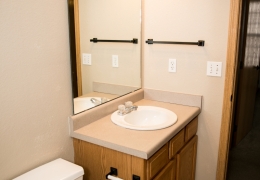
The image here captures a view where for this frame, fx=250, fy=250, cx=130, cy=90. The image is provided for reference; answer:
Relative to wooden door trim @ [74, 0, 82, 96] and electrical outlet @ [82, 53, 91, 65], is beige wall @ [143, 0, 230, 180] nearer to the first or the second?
electrical outlet @ [82, 53, 91, 65]

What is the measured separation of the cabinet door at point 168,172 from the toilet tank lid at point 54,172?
1.61 feet

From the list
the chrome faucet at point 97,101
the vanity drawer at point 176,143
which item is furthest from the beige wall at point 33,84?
the vanity drawer at point 176,143

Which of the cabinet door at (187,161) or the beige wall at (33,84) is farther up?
the beige wall at (33,84)

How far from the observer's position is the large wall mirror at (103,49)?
161cm

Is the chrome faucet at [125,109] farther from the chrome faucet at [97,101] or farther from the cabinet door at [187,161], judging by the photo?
the cabinet door at [187,161]

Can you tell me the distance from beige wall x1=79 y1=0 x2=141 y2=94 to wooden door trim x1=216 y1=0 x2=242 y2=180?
743 mm

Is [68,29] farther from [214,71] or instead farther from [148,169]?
[214,71]

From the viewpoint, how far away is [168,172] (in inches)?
64.6

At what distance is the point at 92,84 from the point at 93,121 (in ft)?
0.97

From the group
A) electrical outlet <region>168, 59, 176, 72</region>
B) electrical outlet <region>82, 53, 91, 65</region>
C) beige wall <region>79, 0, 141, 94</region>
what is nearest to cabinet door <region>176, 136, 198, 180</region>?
electrical outlet <region>168, 59, 176, 72</region>

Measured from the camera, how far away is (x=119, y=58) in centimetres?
213

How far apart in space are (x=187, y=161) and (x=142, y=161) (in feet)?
2.45

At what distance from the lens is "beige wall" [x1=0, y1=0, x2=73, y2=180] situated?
1201 millimetres

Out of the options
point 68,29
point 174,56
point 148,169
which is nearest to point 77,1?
point 68,29
